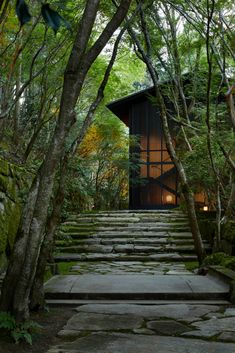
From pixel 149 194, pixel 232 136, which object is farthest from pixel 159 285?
pixel 149 194

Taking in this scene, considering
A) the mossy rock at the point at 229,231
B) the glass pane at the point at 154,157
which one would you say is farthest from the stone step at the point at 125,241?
the glass pane at the point at 154,157

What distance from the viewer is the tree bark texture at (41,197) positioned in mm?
3498

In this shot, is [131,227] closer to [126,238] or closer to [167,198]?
[126,238]

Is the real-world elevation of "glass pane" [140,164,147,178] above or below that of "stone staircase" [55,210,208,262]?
above

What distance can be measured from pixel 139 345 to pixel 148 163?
15713 millimetres

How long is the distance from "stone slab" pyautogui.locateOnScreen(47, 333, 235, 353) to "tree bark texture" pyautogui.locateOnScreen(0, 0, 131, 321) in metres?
0.64

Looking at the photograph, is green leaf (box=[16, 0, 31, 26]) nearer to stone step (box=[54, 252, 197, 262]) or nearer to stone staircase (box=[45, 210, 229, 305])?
stone staircase (box=[45, 210, 229, 305])

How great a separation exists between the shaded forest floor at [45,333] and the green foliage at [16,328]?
0.05m

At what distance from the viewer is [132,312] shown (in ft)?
14.3

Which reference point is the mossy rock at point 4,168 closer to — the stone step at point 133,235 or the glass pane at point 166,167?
the stone step at point 133,235

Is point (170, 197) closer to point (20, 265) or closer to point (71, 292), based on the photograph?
point (71, 292)

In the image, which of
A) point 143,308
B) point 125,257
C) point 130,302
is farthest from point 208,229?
point 143,308

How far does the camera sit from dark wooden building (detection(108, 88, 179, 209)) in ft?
60.1

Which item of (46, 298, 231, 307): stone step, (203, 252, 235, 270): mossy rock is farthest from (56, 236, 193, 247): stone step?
(46, 298, 231, 307): stone step
